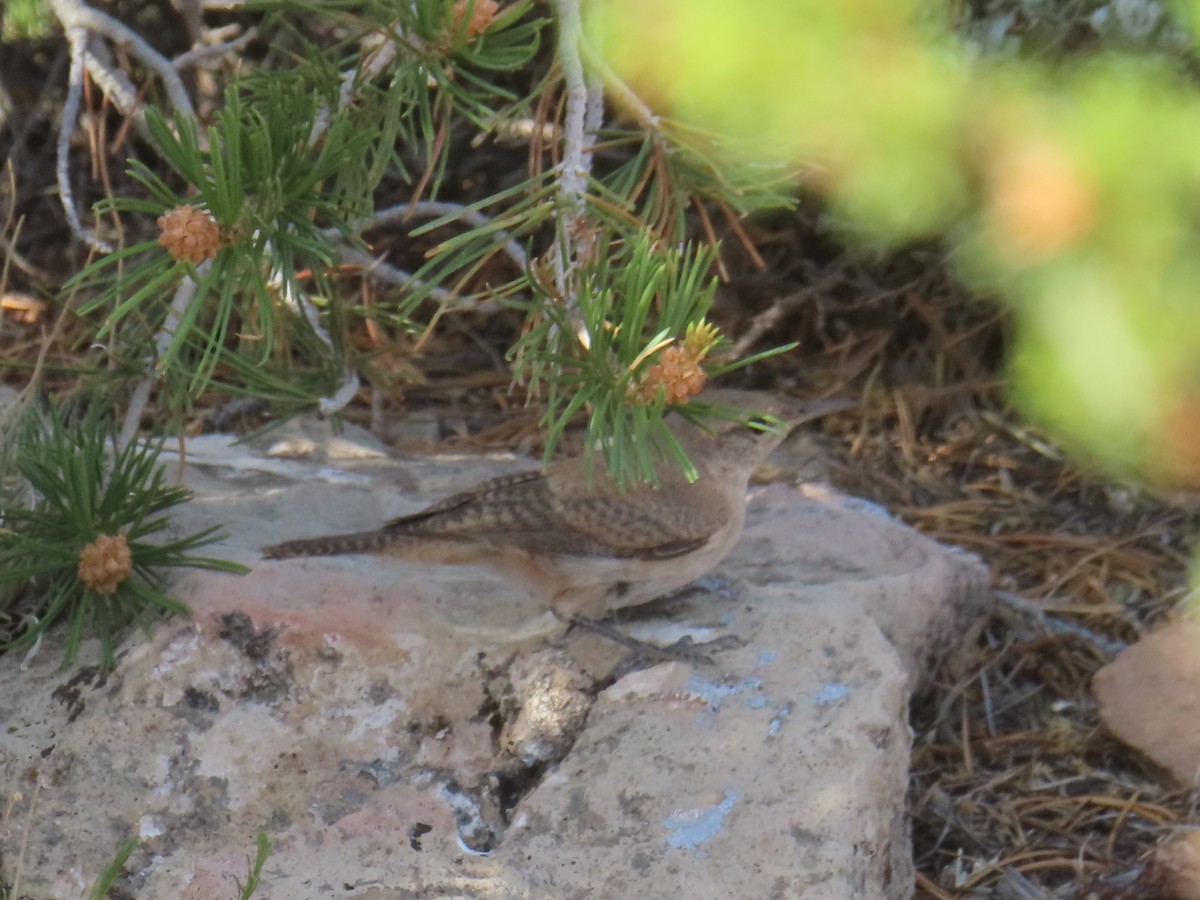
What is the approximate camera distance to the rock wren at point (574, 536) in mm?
3490

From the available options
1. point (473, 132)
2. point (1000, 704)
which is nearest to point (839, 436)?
point (1000, 704)

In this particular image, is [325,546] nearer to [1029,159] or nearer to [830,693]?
[830,693]

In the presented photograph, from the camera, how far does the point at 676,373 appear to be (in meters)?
2.50

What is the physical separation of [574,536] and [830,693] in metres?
0.74

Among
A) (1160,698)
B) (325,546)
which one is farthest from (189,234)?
(1160,698)

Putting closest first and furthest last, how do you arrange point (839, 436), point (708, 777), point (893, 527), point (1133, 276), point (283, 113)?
point (1133, 276)
point (283, 113)
point (708, 777)
point (893, 527)
point (839, 436)

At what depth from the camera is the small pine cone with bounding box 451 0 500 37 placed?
2.73 meters

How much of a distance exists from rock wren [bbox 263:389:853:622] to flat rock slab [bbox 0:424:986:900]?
0.26ft

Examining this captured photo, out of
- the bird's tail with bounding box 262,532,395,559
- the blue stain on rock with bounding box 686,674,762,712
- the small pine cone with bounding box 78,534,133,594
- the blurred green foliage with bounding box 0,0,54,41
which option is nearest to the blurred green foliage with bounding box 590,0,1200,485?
the blue stain on rock with bounding box 686,674,762,712

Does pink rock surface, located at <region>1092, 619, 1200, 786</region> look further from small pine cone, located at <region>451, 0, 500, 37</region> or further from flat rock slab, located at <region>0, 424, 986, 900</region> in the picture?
small pine cone, located at <region>451, 0, 500, 37</region>

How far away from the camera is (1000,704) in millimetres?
3932

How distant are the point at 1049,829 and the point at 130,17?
429 cm

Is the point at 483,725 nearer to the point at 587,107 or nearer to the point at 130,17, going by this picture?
the point at 587,107

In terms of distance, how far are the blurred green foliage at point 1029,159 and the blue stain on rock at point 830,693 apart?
87 cm
